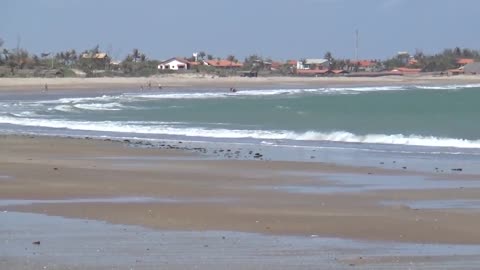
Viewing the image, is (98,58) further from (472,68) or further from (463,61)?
(463,61)

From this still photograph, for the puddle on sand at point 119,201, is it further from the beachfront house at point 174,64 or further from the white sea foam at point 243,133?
the beachfront house at point 174,64

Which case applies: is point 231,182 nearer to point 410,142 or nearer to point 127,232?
point 127,232

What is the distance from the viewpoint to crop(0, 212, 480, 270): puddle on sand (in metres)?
7.88

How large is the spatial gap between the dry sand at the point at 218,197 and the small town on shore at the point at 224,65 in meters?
74.0

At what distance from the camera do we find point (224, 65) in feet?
437

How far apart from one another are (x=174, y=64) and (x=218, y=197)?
10830 centimetres

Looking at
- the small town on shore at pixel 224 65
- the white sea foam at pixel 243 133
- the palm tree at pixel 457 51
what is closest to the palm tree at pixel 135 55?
the small town on shore at pixel 224 65

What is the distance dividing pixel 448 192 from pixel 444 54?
144 meters

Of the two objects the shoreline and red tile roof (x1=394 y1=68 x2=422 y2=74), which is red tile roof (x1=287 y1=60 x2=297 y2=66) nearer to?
red tile roof (x1=394 y1=68 x2=422 y2=74)

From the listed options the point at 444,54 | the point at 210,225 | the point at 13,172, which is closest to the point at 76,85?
the point at 13,172

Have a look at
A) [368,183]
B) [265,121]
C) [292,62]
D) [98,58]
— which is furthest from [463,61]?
[368,183]

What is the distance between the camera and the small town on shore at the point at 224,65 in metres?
103

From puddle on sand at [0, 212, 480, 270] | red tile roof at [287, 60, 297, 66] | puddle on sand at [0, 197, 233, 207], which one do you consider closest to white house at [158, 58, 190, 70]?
red tile roof at [287, 60, 297, 66]

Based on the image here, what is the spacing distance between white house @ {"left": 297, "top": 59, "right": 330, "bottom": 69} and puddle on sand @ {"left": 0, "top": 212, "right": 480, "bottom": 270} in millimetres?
135576
